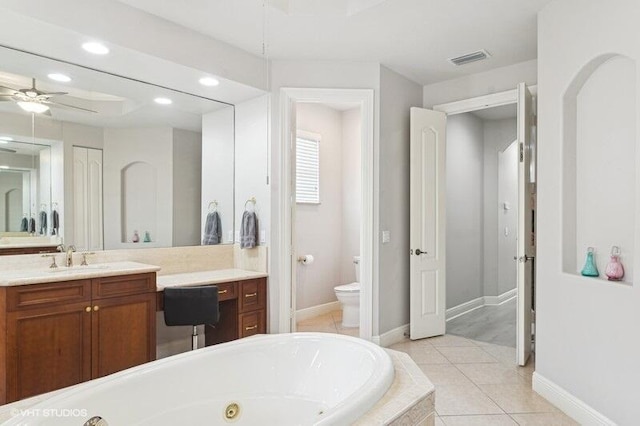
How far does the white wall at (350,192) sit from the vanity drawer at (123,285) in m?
2.81

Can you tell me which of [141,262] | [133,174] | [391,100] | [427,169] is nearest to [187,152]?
[133,174]

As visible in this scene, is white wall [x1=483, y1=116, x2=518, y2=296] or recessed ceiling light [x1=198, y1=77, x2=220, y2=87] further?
white wall [x1=483, y1=116, x2=518, y2=296]

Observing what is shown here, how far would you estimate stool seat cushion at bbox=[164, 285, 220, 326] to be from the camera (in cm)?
286

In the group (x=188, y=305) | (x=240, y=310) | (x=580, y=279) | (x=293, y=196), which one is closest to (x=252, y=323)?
(x=240, y=310)

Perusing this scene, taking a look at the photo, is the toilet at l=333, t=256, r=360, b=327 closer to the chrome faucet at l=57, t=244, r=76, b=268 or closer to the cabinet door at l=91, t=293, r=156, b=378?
the cabinet door at l=91, t=293, r=156, b=378

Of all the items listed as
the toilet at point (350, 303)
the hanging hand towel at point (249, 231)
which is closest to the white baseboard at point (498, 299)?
the toilet at point (350, 303)

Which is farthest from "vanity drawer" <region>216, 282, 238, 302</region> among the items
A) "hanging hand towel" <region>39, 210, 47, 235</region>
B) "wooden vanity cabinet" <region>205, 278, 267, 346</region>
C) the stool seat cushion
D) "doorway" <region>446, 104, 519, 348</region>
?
"doorway" <region>446, 104, 519, 348</region>

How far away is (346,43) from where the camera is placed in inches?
128

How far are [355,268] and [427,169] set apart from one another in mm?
1724

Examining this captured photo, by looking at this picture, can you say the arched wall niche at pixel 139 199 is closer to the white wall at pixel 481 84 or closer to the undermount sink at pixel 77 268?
the undermount sink at pixel 77 268

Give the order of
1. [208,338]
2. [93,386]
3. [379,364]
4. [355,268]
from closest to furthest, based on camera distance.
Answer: [93,386] → [379,364] → [208,338] → [355,268]

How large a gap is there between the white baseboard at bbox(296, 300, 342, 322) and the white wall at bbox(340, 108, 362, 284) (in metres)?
0.34

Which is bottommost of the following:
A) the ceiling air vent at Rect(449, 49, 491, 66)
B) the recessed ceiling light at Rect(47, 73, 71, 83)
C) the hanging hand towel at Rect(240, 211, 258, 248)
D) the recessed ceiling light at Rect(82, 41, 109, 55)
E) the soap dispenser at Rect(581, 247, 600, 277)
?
the soap dispenser at Rect(581, 247, 600, 277)

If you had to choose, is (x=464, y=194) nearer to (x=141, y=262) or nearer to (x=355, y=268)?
(x=355, y=268)
